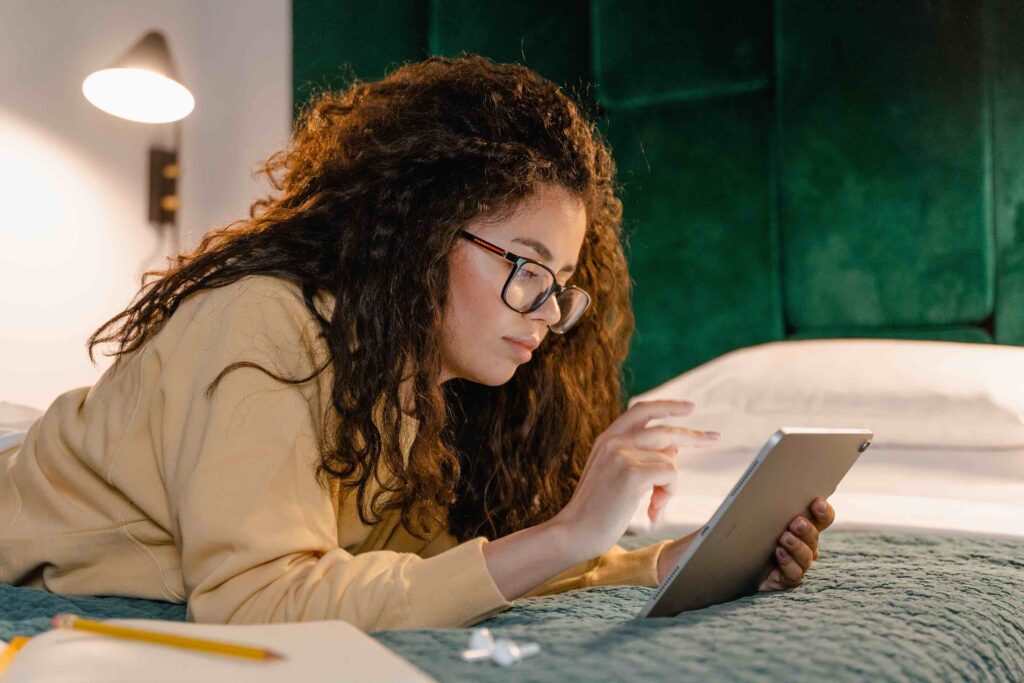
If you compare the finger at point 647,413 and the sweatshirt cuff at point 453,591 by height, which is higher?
the finger at point 647,413

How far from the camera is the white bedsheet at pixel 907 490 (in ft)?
4.55

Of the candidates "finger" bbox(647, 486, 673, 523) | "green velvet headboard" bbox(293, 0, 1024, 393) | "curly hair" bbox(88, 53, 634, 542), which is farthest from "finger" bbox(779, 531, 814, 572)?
"green velvet headboard" bbox(293, 0, 1024, 393)

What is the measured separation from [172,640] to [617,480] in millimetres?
397

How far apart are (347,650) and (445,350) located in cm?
57

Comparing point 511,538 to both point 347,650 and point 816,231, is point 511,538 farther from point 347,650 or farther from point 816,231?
point 816,231

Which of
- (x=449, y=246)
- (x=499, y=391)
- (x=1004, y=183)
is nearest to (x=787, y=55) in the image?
(x=1004, y=183)

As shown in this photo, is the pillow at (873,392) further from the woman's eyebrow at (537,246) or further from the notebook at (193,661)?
the notebook at (193,661)

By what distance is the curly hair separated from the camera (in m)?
0.97

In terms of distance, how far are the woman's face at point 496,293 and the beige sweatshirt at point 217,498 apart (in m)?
0.12

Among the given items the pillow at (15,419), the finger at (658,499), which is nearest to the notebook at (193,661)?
the finger at (658,499)

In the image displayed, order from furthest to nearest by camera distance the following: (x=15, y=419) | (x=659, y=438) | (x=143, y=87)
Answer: (x=143, y=87), (x=15, y=419), (x=659, y=438)

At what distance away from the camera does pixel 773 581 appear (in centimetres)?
100

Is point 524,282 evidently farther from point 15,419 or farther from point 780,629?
point 15,419

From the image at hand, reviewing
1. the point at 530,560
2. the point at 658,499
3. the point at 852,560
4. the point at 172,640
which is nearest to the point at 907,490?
the point at 852,560
